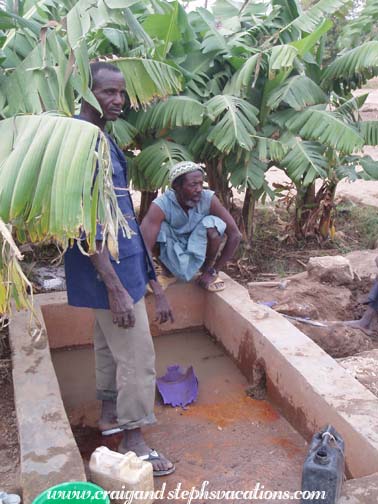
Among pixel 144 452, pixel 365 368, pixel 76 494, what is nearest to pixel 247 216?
pixel 365 368

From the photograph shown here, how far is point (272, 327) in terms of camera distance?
376 centimetres

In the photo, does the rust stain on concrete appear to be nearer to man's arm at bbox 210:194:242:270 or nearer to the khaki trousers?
the khaki trousers

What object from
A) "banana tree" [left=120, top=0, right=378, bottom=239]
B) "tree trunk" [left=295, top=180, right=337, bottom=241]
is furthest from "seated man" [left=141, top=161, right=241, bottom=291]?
"tree trunk" [left=295, top=180, right=337, bottom=241]

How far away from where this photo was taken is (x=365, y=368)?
3684 millimetres

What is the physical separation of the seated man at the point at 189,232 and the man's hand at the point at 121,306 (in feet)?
4.62

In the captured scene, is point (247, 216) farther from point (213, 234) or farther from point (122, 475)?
point (122, 475)

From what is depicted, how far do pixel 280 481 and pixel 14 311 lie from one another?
6.57 ft

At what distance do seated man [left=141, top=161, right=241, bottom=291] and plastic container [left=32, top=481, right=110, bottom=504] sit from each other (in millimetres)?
2183

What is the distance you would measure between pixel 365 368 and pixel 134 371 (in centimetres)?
154

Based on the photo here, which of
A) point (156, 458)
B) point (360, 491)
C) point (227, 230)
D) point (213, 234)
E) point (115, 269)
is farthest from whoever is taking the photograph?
point (227, 230)

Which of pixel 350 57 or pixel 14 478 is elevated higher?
pixel 350 57

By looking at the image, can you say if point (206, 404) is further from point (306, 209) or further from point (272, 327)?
point (306, 209)

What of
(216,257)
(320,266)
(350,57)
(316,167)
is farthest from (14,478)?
(350,57)

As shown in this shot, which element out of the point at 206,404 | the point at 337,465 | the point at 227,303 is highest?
the point at 337,465
